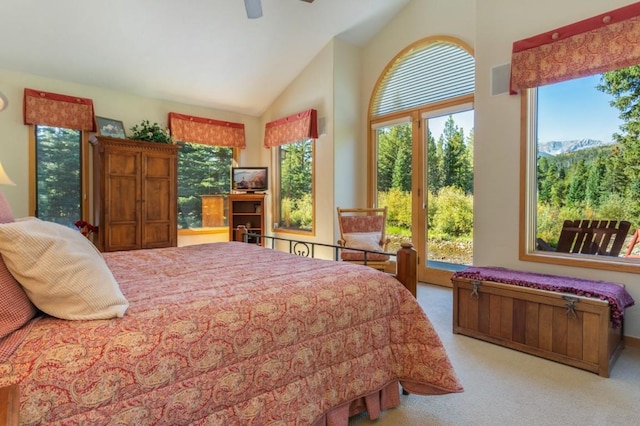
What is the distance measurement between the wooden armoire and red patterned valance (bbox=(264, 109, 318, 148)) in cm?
161

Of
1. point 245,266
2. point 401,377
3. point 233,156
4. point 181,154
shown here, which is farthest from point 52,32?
point 401,377

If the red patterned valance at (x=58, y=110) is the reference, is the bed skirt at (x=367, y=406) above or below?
below

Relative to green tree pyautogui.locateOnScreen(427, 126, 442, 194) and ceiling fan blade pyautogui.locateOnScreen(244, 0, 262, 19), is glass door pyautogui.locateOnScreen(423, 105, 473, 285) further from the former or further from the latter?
ceiling fan blade pyautogui.locateOnScreen(244, 0, 262, 19)

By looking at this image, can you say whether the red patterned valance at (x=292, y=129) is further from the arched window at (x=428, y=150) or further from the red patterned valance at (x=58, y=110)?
the red patterned valance at (x=58, y=110)

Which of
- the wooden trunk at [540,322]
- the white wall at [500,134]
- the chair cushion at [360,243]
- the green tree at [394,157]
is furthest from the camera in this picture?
the green tree at [394,157]

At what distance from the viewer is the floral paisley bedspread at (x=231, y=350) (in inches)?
35.6

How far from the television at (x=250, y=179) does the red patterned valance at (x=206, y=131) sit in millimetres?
469

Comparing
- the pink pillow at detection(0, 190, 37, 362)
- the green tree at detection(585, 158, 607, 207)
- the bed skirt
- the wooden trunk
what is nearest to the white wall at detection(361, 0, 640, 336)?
the green tree at detection(585, 158, 607, 207)

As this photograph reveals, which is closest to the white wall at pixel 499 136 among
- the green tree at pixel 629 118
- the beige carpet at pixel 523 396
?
the green tree at pixel 629 118

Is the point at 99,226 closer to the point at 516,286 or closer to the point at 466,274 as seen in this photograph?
the point at 466,274

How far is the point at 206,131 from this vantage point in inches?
207

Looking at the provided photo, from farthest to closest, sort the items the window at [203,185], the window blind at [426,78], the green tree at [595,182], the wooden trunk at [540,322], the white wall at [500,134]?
the window at [203,185]
the window blind at [426,78]
the white wall at [500,134]
the green tree at [595,182]
the wooden trunk at [540,322]

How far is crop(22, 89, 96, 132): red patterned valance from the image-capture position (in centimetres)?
386

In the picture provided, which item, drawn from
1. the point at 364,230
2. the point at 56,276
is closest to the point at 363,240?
the point at 364,230
